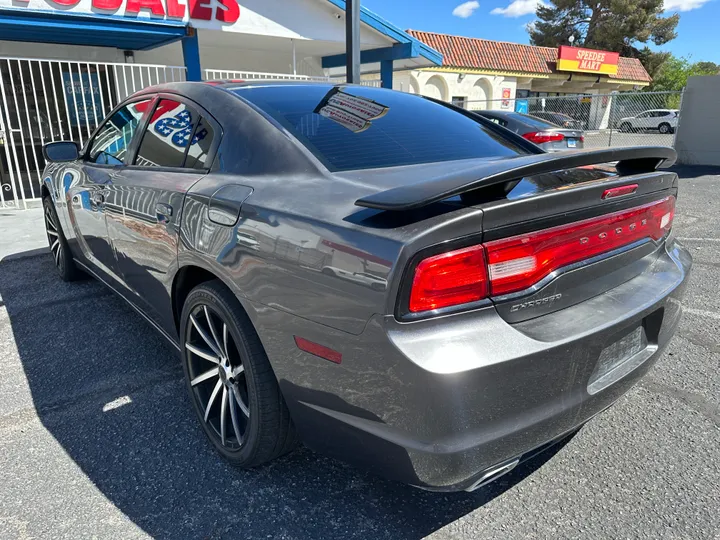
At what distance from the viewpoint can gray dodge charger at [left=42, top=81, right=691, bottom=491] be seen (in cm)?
147

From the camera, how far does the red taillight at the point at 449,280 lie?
1.46 m

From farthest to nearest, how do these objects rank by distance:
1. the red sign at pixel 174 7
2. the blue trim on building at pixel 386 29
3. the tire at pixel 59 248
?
1. the blue trim on building at pixel 386 29
2. the red sign at pixel 174 7
3. the tire at pixel 59 248

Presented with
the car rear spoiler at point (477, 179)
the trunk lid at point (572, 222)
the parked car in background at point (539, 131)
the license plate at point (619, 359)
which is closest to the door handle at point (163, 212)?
the car rear spoiler at point (477, 179)

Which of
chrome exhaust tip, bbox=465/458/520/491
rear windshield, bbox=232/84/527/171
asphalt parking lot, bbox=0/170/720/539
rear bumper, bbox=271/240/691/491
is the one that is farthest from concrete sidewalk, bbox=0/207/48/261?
chrome exhaust tip, bbox=465/458/520/491

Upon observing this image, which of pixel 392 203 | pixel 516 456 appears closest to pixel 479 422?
pixel 516 456

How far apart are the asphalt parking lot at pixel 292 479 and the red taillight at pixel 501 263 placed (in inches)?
35.9

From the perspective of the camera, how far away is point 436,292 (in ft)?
4.85

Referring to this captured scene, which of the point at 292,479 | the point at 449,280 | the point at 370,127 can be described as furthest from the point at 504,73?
the point at 449,280

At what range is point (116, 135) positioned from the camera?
3.40 meters

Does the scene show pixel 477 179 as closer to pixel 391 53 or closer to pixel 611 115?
pixel 391 53

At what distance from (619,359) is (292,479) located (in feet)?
4.38

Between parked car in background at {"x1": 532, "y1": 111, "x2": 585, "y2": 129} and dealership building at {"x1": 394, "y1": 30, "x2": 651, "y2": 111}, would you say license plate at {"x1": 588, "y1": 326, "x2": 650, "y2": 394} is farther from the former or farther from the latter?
dealership building at {"x1": 394, "y1": 30, "x2": 651, "y2": 111}

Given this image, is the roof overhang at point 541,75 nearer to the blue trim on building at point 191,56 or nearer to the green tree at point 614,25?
the green tree at point 614,25

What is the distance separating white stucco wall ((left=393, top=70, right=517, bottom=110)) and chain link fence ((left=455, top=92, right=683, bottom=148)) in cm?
47
